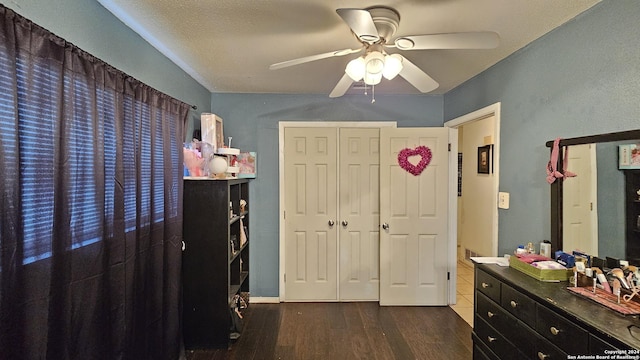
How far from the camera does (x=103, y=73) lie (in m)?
1.58

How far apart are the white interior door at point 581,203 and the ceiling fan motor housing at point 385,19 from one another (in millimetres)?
1233

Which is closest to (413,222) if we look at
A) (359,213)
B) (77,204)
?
(359,213)

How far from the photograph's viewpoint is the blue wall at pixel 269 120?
11.9ft

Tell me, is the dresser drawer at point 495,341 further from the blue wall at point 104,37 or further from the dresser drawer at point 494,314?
the blue wall at point 104,37

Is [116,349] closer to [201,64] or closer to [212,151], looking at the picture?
[212,151]

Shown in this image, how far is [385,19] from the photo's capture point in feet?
5.69

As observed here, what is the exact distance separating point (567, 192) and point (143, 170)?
2.54 metres

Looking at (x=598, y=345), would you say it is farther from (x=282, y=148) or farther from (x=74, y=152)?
(x=282, y=148)

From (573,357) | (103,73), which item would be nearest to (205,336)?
(103,73)

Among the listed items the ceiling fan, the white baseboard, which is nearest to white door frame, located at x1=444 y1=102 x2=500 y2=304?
the ceiling fan

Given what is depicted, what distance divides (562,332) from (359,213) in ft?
7.79

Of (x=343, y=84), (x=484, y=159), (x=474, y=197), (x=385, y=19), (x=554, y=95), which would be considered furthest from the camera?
(x=474, y=197)

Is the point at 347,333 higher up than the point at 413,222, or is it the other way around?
the point at 413,222

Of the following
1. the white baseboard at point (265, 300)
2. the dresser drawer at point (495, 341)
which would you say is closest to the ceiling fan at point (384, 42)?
the dresser drawer at point (495, 341)
